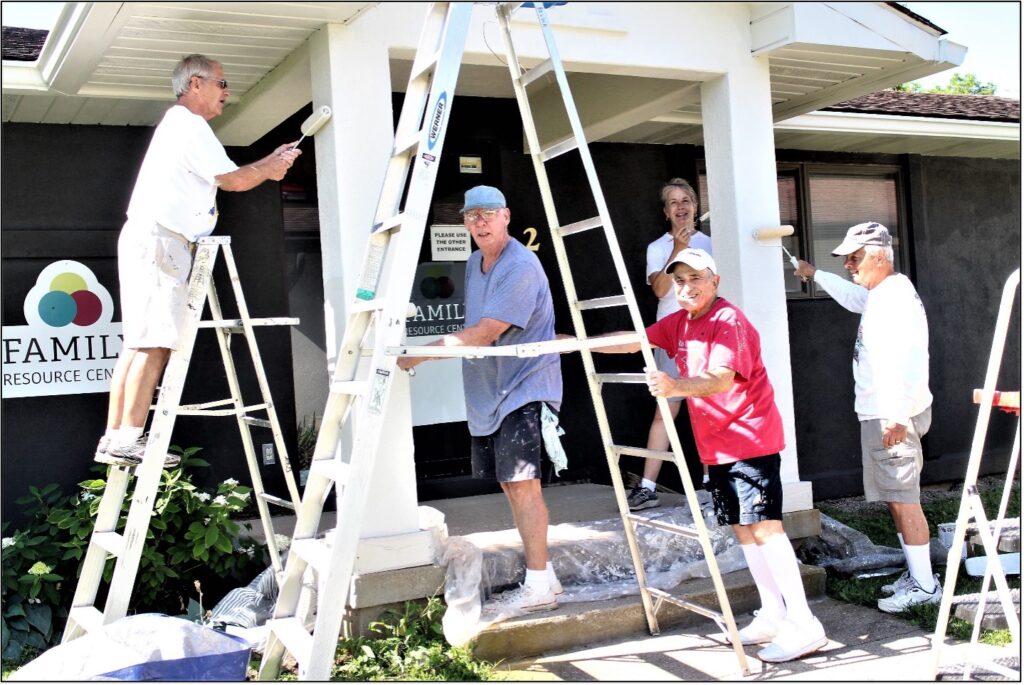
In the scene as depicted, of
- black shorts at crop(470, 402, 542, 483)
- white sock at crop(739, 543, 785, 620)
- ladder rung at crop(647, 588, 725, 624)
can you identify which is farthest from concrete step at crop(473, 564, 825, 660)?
black shorts at crop(470, 402, 542, 483)

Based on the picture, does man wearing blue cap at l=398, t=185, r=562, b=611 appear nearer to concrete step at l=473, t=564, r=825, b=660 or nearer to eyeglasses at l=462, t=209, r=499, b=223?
eyeglasses at l=462, t=209, r=499, b=223

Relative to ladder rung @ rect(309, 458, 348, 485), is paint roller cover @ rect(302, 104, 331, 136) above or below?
above

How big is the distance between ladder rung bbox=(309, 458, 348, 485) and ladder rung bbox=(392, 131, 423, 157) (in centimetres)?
115

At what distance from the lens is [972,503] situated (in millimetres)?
3574

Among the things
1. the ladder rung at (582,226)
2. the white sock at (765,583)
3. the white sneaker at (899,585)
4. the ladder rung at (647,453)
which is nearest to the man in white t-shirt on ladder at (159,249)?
the ladder rung at (582,226)

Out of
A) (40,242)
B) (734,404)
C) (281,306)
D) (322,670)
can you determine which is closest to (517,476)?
(734,404)

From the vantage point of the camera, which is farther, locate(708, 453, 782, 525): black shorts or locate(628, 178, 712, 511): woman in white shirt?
locate(628, 178, 712, 511): woman in white shirt

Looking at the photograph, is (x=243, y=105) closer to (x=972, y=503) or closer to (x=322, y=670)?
(x=322, y=670)

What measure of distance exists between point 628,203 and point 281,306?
107 inches

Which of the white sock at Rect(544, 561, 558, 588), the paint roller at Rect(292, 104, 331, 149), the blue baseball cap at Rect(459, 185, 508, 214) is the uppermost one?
the paint roller at Rect(292, 104, 331, 149)

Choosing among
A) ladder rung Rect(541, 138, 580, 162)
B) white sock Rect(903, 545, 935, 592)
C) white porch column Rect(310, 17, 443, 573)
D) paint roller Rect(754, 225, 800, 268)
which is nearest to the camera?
ladder rung Rect(541, 138, 580, 162)

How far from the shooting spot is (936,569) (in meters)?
5.61

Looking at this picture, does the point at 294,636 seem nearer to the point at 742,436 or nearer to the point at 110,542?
the point at 110,542

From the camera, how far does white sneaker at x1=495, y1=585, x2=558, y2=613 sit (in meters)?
4.48
